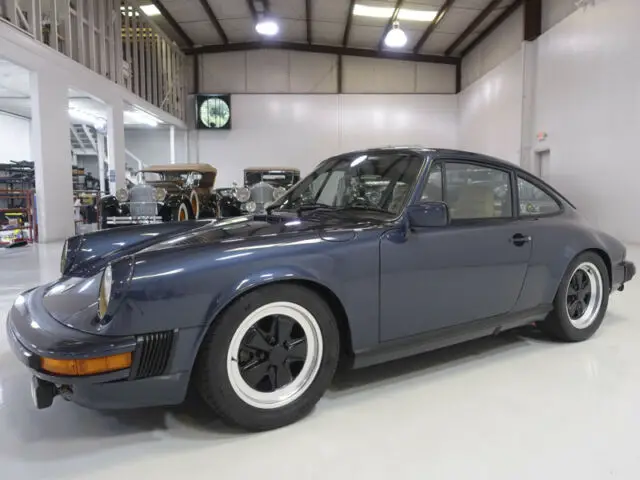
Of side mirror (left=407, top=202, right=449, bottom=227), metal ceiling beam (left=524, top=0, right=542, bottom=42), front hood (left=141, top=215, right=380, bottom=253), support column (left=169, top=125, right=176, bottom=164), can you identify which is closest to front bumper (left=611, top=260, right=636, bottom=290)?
side mirror (left=407, top=202, right=449, bottom=227)

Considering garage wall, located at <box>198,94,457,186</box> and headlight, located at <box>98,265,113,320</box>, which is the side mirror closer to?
headlight, located at <box>98,265,113,320</box>

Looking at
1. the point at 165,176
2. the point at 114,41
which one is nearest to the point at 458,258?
the point at 165,176

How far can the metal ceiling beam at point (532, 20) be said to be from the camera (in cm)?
1175

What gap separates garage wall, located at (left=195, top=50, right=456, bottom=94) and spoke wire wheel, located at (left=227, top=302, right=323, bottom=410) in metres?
16.4

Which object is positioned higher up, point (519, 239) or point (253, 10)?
point (253, 10)

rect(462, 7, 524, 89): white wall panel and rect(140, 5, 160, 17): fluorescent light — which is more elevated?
rect(140, 5, 160, 17): fluorescent light

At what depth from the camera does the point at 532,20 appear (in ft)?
38.8

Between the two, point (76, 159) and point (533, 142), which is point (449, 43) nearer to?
point (533, 142)

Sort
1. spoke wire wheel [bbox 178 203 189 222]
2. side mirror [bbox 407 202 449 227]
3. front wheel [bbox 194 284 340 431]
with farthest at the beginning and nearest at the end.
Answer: spoke wire wheel [bbox 178 203 189 222], side mirror [bbox 407 202 449 227], front wheel [bbox 194 284 340 431]

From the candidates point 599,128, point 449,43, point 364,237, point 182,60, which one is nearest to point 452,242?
point 364,237

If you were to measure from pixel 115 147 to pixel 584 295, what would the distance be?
11.1 meters

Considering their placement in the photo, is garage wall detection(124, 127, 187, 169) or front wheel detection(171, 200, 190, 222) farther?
garage wall detection(124, 127, 187, 169)

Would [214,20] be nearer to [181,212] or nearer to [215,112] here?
[215,112]

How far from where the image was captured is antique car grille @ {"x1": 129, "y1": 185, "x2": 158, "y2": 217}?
811cm
